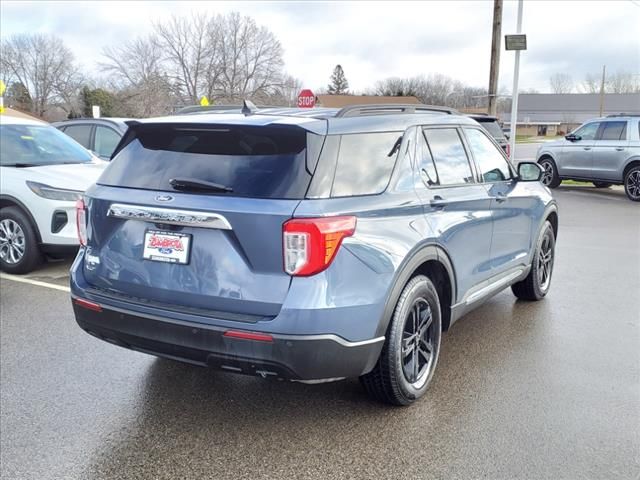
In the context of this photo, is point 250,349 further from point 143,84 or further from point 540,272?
point 143,84

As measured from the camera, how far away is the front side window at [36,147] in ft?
24.1

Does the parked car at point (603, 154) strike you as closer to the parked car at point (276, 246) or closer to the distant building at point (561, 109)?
the parked car at point (276, 246)

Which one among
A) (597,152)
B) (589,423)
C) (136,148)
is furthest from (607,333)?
(597,152)

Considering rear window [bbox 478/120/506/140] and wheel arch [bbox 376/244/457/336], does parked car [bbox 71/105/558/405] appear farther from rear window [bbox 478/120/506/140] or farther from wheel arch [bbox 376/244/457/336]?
rear window [bbox 478/120/506/140]

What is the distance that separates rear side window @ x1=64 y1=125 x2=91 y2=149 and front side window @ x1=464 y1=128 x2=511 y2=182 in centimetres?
793

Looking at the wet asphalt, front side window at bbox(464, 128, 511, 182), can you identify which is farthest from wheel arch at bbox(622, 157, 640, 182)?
front side window at bbox(464, 128, 511, 182)

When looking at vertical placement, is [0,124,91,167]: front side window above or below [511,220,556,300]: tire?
above

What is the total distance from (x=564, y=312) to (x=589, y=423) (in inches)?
89.0

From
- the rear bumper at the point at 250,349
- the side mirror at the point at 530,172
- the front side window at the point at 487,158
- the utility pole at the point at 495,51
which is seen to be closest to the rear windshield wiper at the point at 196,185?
the rear bumper at the point at 250,349

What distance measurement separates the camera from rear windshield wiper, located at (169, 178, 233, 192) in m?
3.03

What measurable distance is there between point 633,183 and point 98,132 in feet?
38.5

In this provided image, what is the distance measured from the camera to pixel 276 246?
2.85 metres

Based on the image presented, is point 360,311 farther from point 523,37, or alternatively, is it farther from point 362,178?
point 523,37

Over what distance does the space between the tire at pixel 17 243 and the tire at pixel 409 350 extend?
486 centimetres
